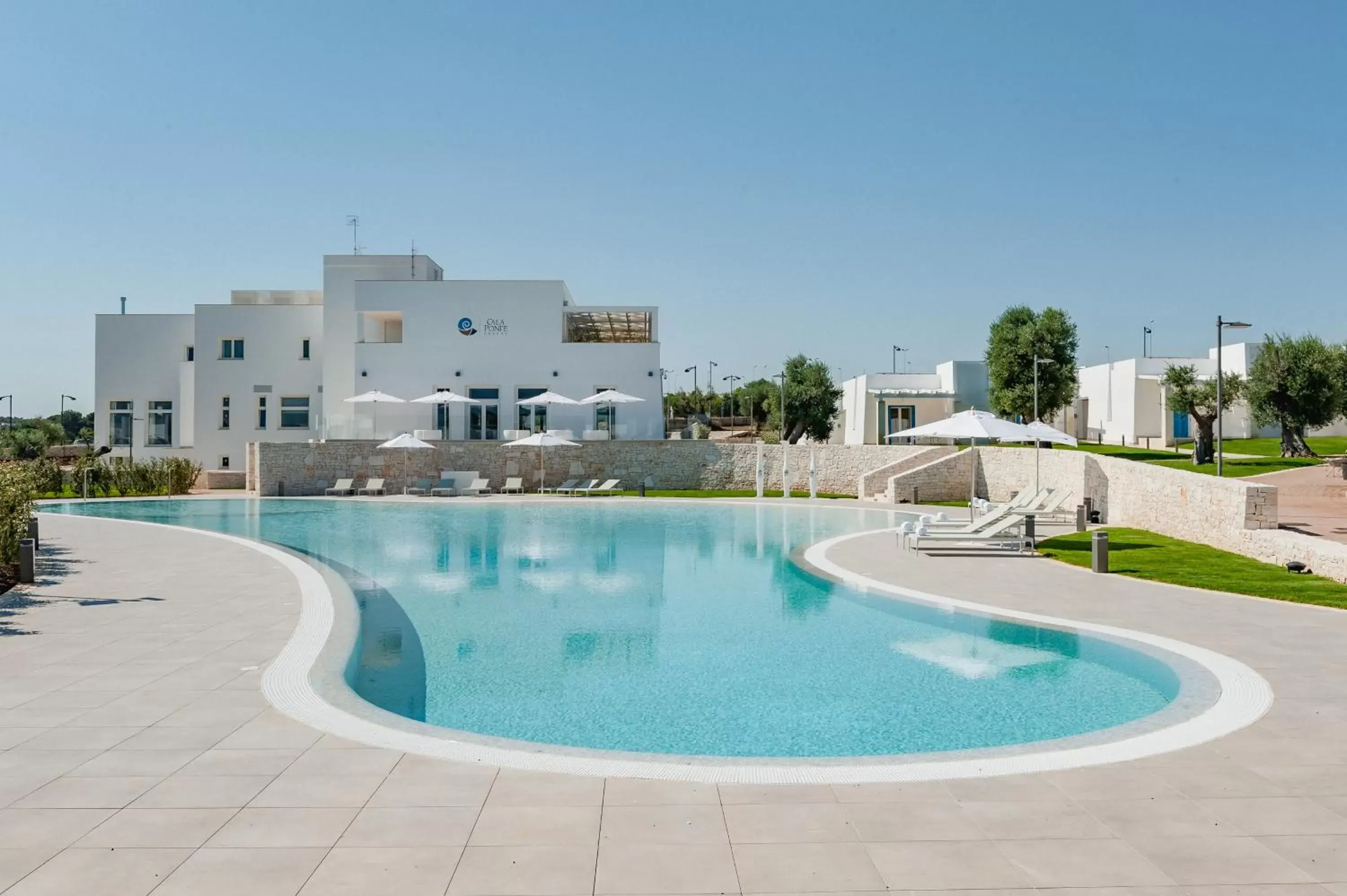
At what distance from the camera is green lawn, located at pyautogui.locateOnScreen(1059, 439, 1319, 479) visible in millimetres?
25500

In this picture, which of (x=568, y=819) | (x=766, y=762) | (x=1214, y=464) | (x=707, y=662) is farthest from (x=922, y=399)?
(x=568, y=819)

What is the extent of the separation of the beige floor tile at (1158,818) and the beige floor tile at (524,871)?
7.72 ft

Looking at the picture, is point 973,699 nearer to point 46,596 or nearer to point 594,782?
point 594,782

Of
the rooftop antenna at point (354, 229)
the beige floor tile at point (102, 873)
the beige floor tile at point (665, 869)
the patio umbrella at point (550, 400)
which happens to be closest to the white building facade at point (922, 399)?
the patio umbrella at point (550, 400)

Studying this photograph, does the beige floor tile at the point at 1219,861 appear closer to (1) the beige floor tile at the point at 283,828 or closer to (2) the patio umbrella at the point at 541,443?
(1) the beige floor tile at the point at 283,828

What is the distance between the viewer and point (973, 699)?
23.3 ft

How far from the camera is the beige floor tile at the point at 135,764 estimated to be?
4512mm

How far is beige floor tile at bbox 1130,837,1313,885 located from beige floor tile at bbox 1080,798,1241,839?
2.5 inches

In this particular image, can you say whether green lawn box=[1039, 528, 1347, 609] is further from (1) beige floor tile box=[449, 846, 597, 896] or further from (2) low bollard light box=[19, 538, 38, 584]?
(2) low bollard light box=[19, 538, 38, 584]

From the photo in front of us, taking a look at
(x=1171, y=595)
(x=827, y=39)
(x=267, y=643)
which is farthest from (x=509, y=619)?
(x=827, y=39)

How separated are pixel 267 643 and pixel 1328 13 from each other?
64.3 ft

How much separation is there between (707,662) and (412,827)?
15.2ft

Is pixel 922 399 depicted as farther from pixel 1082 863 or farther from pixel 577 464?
pixel 1082 863

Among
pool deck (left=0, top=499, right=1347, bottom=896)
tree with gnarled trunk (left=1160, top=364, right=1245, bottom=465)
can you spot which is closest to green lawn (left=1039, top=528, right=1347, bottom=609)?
pool deck (left=0, top=499, right=1347, bottom=896)
